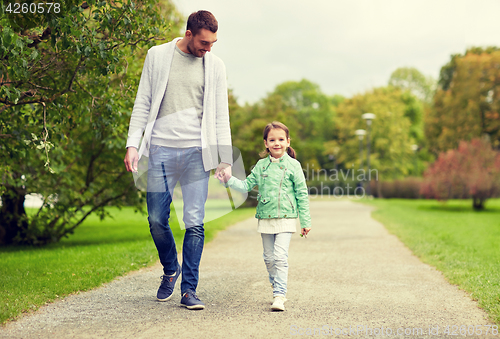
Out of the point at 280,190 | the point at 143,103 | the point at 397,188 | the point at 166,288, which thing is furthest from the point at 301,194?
the point at 397,188

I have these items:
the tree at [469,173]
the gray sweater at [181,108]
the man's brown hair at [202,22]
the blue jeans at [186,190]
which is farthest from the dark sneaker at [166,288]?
the tree at [469,173]

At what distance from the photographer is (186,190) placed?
161 inches

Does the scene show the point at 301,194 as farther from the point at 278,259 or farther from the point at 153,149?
the point at 153,149

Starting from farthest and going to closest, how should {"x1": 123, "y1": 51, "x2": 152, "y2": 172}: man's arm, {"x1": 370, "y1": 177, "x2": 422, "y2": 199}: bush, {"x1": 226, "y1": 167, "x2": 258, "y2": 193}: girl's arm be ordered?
{"x1": 370, "y1": 177, "x2": 422, "y2": 199}: bush
{"x1": 226, "y1": 167, "x2": 258, "y2": 193}: girl's arm
{"x1": 123, "y1": 51, "x2": 152, "y2": 172}: man's arm

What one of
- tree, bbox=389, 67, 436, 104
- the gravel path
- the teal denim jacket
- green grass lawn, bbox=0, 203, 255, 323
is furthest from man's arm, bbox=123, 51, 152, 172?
Result: tree, bbox=389, 67, 436, 104

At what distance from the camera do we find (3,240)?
36.3 ft

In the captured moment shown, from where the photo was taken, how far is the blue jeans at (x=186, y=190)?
4.02m

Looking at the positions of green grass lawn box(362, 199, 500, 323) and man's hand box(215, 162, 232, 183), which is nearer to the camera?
man's hand box(215, 162, 232, 183)

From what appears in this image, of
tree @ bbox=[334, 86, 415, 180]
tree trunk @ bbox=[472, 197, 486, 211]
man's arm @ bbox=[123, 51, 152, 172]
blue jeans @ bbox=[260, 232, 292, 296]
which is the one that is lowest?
tree trunk @ bbox=[472, 197, 486, 211]

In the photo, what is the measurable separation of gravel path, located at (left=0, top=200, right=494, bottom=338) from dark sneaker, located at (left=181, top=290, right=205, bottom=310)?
5 cm

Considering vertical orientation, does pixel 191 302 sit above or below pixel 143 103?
below

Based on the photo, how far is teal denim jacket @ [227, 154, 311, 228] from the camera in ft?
14.2

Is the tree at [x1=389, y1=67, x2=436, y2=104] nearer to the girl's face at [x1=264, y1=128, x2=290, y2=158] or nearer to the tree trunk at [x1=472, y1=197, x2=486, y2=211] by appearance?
the tree trunk at [x1=472, y1=197, x2=486, y2=211]

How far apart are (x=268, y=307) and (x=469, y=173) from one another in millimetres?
19846
